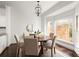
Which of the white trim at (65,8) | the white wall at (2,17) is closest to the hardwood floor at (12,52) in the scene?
the white wall at (2,17)

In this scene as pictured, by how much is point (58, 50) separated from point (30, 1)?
1.10 m

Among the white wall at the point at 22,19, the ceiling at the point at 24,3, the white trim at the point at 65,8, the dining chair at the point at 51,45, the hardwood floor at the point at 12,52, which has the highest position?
the ceiling at the point at 24,3

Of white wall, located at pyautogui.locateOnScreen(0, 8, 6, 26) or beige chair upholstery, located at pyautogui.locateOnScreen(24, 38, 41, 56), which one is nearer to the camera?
white wall, located at pyautogui.locateOnScreen(0, 8, 6, 26)

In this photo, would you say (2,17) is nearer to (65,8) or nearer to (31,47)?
(31,47)

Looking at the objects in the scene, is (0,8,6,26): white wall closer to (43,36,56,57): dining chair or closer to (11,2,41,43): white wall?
(11,2,41,43): white wall

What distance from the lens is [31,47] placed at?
221 centimetres

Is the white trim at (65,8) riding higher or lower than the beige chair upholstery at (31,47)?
higher

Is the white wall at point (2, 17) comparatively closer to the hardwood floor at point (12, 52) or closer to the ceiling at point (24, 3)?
the ceiling at point (24, 3)

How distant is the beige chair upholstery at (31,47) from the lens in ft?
7.04

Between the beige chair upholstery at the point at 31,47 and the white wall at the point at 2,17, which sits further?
the beige chair upholstery at the point at 31,47

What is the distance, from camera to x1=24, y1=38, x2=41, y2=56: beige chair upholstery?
7.04ft

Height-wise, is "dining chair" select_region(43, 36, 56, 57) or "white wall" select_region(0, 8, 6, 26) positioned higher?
"white wall" select_region(0, 8, 6, 26)

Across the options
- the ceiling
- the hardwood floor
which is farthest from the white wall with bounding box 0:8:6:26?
the hardwood floor

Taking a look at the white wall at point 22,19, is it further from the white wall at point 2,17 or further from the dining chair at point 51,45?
the dining chair at point 51,45
